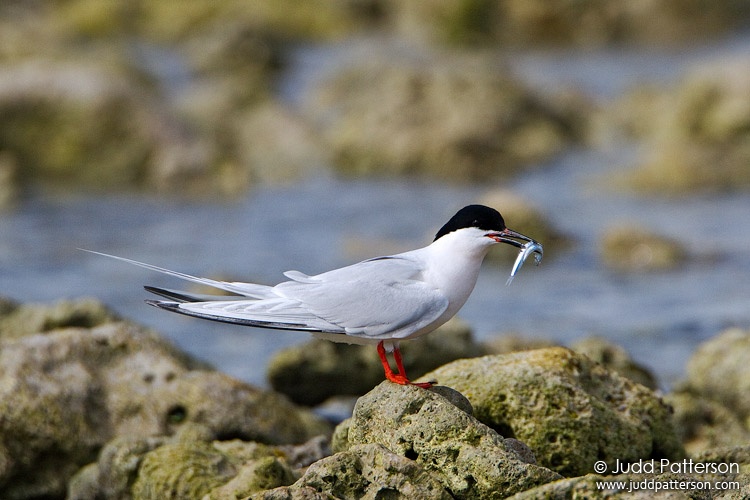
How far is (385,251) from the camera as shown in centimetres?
1345

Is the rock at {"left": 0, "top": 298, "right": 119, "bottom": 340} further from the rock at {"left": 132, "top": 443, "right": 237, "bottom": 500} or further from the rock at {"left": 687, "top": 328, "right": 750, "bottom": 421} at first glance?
the rock at {"left": 687, "top": 328, "right": 750, "bottom": 421}

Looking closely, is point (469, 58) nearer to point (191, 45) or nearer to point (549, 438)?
point (191, 45)

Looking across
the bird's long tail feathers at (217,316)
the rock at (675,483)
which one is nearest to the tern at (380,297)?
the bird's long tail feathers at (217,316)

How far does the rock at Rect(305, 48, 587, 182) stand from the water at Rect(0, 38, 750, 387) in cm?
48

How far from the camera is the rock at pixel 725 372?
7754 millimetres

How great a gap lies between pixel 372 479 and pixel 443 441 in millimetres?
379

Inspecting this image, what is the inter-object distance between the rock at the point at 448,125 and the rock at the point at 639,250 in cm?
410

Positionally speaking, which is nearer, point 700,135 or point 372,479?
point 372,479

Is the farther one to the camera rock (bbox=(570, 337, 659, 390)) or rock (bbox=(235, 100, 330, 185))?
rock (bbox=(235, 100, 330, 185))

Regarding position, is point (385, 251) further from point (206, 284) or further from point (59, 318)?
point (206, 284)

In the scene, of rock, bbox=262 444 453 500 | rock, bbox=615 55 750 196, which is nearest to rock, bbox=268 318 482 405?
rock, bbox=262 444 453 500

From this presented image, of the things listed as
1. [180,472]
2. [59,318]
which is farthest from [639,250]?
[180,472]

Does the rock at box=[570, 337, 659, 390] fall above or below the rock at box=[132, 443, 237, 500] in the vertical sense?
above

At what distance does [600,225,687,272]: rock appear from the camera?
12656 mm
